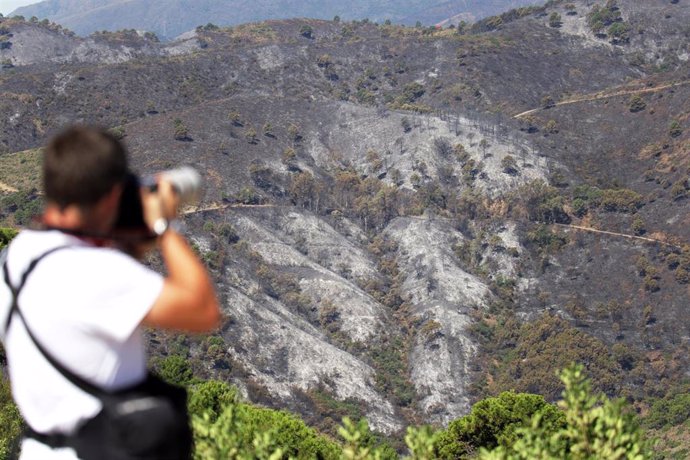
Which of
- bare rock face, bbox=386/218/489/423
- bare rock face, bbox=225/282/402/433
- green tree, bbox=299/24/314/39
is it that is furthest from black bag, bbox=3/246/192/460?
green tree, bbox=299/24/314/39

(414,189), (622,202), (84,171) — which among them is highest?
(84,171)

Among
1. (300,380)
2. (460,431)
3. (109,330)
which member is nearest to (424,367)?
(300,380)

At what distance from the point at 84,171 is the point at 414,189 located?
92242 millimetres

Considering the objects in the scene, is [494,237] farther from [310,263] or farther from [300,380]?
[300,380]

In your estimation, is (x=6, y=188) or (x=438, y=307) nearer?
(x=438, y=307)

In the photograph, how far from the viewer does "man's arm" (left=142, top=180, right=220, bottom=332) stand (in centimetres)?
345

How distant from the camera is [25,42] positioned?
473 feet

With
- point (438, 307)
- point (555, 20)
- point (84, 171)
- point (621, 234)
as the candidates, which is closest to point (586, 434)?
point (84, 171)

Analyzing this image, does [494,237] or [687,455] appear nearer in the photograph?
Answer: [687,455]

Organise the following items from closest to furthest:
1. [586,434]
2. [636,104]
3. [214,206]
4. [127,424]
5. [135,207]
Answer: [127,424] → [135,207] → [586,434] → [214,206] → [636,104]

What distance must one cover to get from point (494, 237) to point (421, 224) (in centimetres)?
804

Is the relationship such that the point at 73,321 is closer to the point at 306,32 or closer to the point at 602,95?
the point at 602,95

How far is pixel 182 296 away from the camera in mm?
3449

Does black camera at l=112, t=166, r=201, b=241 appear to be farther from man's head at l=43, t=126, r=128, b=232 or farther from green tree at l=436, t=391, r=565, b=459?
green tree at l=436, t=391, r=565, b=459
